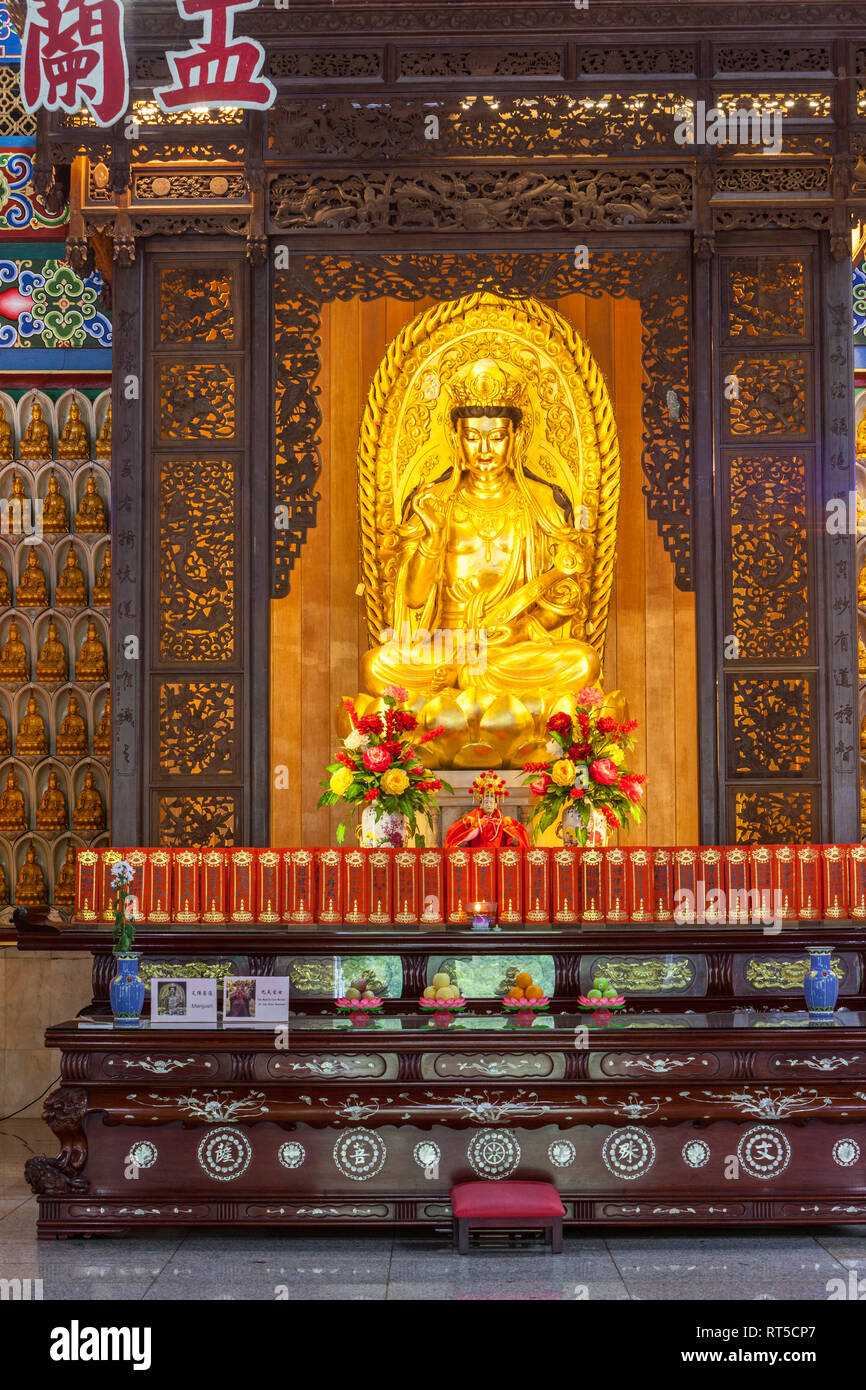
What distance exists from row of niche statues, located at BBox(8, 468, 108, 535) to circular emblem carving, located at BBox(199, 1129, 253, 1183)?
120 inches

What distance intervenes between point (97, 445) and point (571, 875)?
287 centimetres

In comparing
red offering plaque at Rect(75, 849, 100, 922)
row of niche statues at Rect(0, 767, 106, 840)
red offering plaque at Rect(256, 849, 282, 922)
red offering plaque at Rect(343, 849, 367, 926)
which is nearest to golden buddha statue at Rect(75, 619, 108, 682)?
row of niche statues at Rect(0, 767, 106, 840)

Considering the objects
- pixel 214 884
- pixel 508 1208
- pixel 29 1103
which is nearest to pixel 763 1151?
pixel 508 1208

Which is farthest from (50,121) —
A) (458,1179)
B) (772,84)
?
(458,1179)

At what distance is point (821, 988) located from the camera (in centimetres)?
454

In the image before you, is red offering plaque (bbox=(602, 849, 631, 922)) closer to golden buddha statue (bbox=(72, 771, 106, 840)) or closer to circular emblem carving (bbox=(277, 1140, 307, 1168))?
circular emblem carving (bbox=(277, 1140, 307, 1168))

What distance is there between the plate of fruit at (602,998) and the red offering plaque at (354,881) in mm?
794

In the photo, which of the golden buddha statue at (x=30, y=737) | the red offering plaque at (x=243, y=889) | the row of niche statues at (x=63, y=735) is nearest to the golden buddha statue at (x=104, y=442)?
the row of niche statues at (x=63, y=735)

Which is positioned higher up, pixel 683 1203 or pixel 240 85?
pixel 240 85

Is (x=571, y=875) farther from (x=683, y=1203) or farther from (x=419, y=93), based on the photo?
(x=419, y=93)

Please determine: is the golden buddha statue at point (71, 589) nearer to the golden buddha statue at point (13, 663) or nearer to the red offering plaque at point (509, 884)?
the golden buddha statue at point (13, 663)

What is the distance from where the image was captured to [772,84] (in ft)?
18.3

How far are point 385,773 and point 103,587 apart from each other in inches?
74.1

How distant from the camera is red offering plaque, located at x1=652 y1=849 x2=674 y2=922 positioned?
16.7ft
